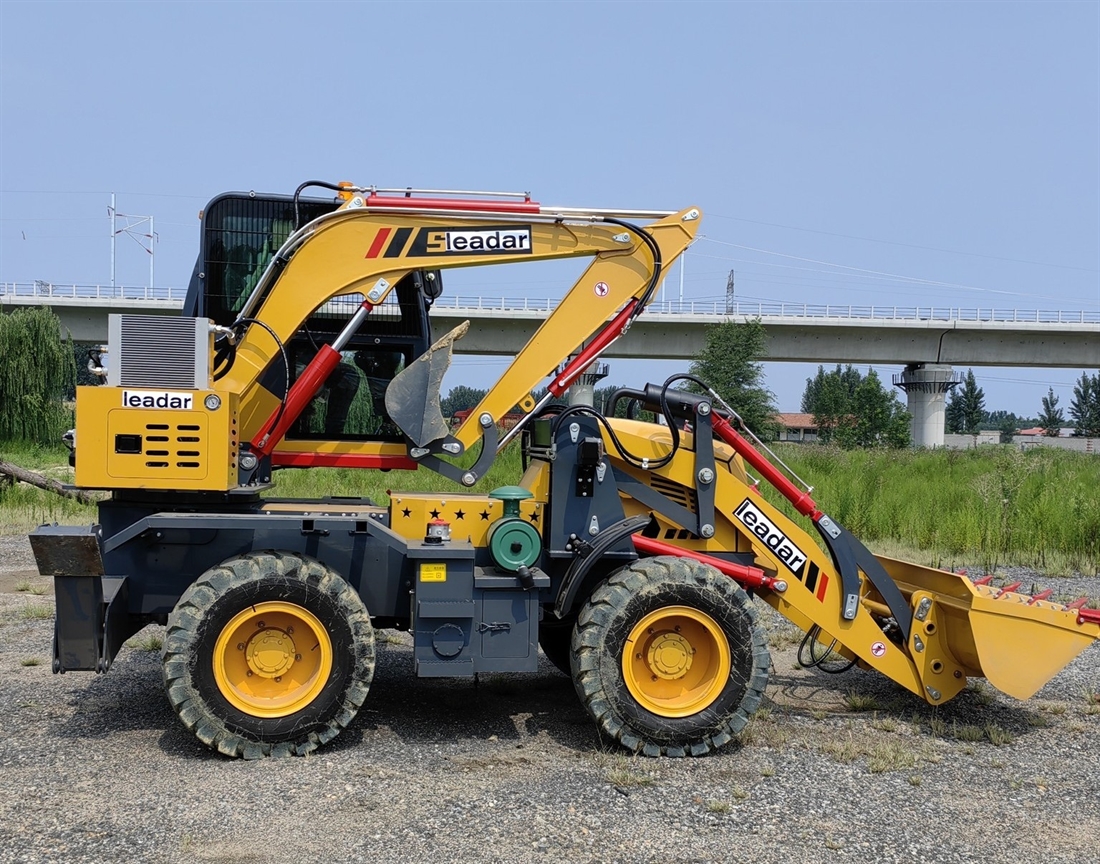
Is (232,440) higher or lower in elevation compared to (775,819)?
higher

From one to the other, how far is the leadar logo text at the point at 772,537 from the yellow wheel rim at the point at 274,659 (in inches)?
106

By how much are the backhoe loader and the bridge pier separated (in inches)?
1755

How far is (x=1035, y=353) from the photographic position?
4634 centimetres

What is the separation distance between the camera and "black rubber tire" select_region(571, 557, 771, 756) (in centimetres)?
576

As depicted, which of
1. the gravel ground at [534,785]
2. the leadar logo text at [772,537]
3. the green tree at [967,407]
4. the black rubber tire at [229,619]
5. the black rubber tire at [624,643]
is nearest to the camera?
the gravel ground at [534,785]

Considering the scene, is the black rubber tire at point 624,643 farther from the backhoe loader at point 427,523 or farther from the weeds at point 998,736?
the weeds at point 998,736

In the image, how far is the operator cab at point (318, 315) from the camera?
21.6 feet

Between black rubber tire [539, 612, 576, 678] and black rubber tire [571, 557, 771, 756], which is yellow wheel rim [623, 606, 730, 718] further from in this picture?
black rubber tire [539, 612, 576, 678]

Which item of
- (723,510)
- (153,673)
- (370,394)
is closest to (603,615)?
(723,510)

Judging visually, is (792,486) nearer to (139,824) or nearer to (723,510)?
(723,510)

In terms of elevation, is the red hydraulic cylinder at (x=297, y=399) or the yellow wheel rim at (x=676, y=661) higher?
the red hydraulic cylinder at (x=297, y=399)

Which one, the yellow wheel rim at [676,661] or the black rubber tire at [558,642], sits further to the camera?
the black rubber tire at [558,642]

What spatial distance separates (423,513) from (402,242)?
5.50 feet

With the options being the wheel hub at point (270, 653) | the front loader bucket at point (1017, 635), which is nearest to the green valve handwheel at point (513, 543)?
the wheel hub at point (270, 653)
